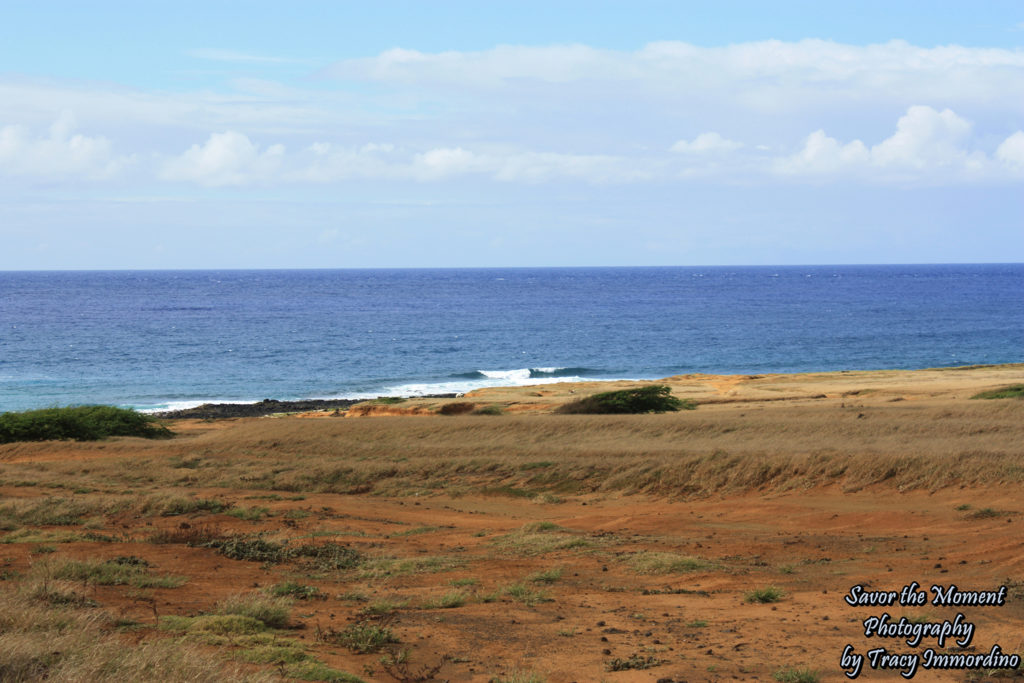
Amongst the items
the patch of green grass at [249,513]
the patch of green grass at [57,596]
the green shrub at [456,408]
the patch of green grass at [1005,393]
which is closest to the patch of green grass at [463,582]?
the patch of green grass at [57,596]

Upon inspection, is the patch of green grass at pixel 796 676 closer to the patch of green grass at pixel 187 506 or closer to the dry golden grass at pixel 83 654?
the dry golden grass at pixel 83 654

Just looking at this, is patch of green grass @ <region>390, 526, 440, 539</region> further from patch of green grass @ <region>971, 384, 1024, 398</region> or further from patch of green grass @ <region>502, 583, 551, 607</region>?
patch of green grass @ <region>971, 384, 1024, 398</region>

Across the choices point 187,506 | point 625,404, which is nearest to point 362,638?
point 187,506

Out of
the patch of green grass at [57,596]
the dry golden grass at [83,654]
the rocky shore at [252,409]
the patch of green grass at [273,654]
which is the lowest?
the rocky shore at [252,409]

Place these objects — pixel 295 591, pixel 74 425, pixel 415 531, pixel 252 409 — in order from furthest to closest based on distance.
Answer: pixel 252 409 < pixel 74 425 < pixel 415 531 < pixel 295 591

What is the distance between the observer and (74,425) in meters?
25.4

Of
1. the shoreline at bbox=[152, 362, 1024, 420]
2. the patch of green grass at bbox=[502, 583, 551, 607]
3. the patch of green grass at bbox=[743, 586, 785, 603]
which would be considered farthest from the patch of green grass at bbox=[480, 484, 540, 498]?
the shoreline at bbox=[152, 362, 1024, 420]

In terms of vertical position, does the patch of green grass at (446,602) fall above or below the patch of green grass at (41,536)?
below

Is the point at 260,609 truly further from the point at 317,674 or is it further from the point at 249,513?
the point at 249,513

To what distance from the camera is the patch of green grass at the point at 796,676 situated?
7.30 meters

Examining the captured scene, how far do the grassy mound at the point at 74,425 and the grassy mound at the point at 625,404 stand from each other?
13.0m

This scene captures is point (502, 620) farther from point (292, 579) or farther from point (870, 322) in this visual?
point (870, 322)

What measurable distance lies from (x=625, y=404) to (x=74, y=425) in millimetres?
16694

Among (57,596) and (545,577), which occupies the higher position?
(57,596)
